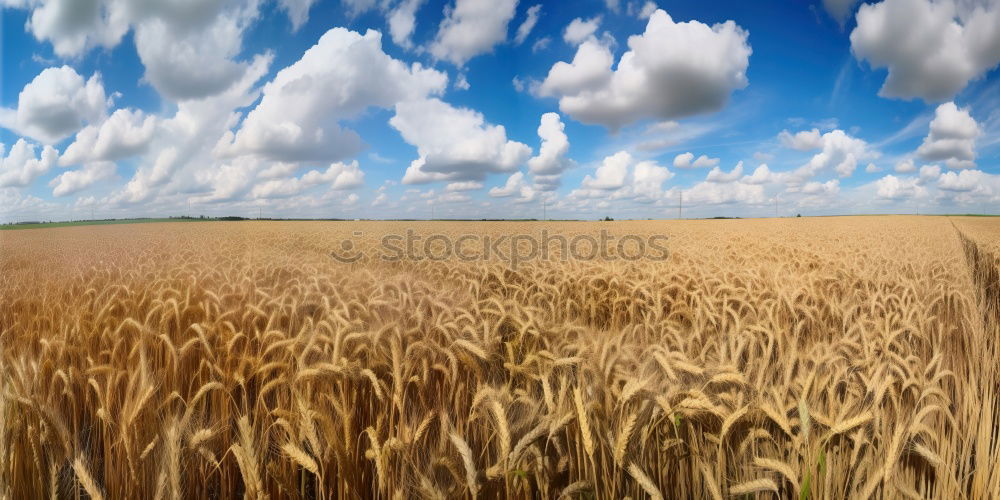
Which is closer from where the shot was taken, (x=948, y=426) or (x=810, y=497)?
(x=810, y=497)

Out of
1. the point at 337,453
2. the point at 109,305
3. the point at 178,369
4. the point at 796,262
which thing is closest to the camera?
the point at 337,453

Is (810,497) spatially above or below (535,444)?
below

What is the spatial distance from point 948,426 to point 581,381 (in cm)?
205

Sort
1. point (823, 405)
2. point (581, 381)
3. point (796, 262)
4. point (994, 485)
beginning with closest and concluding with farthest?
point (994, 485) < point (581, 381) < point (823, 405) < point (796, 262)

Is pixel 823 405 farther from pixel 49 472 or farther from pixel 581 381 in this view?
pixel 49 472

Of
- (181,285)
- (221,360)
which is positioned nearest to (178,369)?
(221,360)

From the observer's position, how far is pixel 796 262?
9.74 meters

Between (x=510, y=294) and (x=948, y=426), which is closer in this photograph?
(x=948, y=426)

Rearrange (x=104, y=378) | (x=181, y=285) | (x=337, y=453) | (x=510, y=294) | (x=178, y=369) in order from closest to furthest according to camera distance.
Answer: (x=337, y=453), (x=104, y=378), (x=178, y=369), (x=181, y=285), (x=510, y=294)

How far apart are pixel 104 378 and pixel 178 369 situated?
0.36m

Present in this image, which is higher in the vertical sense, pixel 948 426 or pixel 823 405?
pixel 823 405

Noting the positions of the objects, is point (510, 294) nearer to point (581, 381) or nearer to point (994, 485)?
point (581, 381)

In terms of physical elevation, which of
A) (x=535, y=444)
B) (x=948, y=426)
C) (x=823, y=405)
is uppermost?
(x=535, y=444)

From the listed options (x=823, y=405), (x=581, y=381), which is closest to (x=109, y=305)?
(x=581, y=381)
